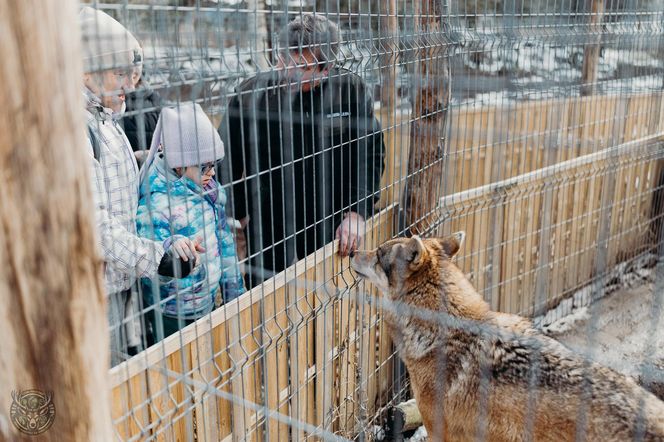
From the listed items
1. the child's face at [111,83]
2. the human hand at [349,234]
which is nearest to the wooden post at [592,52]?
the human hand at [349,234]

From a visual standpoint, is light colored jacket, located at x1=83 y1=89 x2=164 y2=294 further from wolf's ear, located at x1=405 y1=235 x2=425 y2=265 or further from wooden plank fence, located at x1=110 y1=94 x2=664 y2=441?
wolf's ear, located at x1=405 y1=235 x2=425 y2=265

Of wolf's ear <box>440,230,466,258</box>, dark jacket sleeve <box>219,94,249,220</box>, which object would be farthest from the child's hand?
wolf's ear <box>440,230,466,258</box>

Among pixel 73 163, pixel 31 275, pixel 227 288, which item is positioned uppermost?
pixel 73 163

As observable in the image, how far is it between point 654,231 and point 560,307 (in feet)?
6.45

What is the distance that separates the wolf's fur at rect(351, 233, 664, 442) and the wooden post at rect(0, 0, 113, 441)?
2.03 metres

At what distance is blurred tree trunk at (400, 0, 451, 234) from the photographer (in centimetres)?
363

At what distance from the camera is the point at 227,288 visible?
274cm

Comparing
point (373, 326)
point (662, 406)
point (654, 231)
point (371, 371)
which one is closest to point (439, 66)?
point (373, 326)

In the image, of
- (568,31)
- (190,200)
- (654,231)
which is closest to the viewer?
(190,200)

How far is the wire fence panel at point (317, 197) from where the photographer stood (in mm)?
2207

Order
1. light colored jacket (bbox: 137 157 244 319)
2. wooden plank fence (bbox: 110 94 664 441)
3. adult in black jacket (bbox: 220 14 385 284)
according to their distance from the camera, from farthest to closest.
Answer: adult in black jacket (bbox: 220 14 385 284), light colored jacket (bbox: 137 157 244 319), wooden plank fence (bbox: 110 94 664 441)

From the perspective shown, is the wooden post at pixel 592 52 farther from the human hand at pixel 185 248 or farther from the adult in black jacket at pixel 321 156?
the human hand at pixel 185 248

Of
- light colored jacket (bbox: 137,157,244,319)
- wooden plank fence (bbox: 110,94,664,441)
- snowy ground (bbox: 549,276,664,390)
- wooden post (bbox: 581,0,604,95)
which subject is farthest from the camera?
snowy ground (bbox: 549,276,664,390)

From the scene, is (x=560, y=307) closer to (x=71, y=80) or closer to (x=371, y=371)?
(x=371, y=371)
